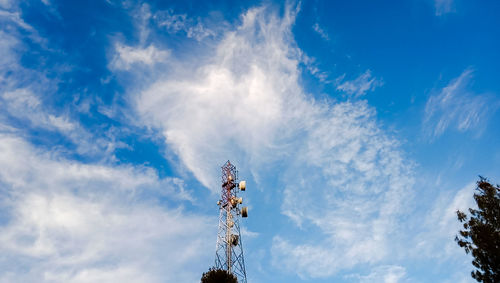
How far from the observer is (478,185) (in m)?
21.6

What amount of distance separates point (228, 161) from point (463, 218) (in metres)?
21.4

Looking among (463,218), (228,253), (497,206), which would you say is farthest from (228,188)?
(497,206)

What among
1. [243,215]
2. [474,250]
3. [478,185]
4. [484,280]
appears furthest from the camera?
[243,215]

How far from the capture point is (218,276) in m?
21.7

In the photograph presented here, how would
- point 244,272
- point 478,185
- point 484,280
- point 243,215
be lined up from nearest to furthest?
1. point 484,280
2. point 478,185
3. point 244,272
4. point 243,215

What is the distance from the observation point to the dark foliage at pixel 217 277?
21578mm

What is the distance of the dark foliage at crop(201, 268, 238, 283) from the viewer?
2158 cm

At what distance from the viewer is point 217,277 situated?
21672mm

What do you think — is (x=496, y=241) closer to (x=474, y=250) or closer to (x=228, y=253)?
(x=474, y=250)

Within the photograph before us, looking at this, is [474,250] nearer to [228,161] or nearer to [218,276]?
[218,276]

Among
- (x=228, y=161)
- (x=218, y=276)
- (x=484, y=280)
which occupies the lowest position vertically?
(x=484, y=280)

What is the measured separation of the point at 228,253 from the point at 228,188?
7.15 meters

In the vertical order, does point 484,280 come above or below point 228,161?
below

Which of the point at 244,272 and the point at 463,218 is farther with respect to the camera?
the point at 244,272
